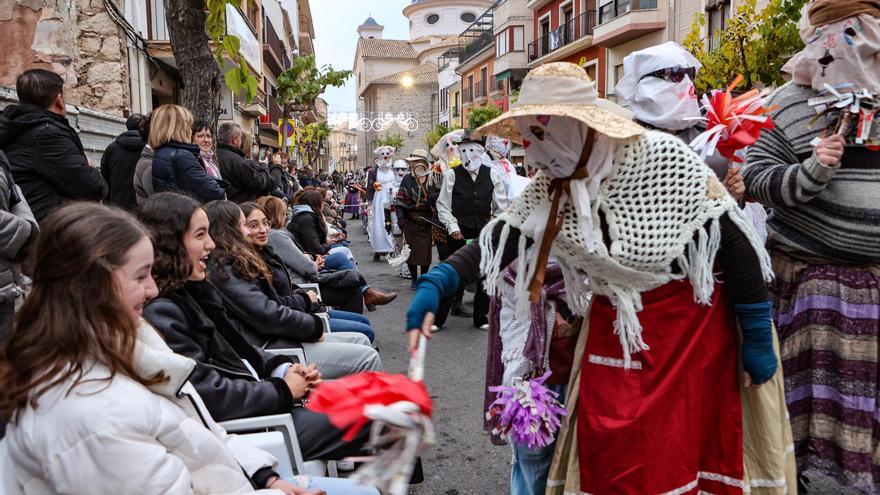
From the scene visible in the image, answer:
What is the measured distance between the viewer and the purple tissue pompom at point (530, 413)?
230cm

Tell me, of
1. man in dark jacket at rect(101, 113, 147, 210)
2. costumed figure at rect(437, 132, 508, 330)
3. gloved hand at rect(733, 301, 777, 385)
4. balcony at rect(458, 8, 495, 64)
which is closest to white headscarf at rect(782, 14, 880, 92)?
gloved hand at rect(733, 301, 777, 385)

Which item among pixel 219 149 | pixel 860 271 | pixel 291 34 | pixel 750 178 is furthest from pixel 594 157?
pixel 291 34

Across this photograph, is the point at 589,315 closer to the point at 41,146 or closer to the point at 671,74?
the point at 671,74

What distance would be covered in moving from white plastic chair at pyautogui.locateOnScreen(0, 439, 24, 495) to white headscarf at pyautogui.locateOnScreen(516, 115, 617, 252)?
165cm

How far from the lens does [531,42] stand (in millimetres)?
36594

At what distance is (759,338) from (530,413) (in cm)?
78

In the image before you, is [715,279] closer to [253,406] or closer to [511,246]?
[511,246]

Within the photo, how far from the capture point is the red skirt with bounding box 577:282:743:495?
2.13 meters

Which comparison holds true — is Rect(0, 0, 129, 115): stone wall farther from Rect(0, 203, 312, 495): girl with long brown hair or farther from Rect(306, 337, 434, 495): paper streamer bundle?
Rect(306, 337, 434, 495): paper streamer bundle

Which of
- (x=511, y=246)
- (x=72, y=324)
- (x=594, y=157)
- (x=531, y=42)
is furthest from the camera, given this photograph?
(x=531, y=42)

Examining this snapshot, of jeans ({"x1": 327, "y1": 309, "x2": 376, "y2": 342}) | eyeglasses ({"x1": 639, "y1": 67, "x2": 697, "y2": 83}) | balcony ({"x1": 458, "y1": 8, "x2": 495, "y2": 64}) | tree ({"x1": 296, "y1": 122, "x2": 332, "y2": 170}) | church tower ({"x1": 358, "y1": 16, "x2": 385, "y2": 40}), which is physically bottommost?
jeans ({"x1": 327, "y1": 309, "x2": 376, "y2": 342})

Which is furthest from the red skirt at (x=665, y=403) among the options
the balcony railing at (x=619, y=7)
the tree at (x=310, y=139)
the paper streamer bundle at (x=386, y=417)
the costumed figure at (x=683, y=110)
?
the tree at (x=310, y=139)

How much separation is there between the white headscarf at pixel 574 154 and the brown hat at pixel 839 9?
4.57 ft

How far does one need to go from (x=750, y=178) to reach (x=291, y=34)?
40656 mm
